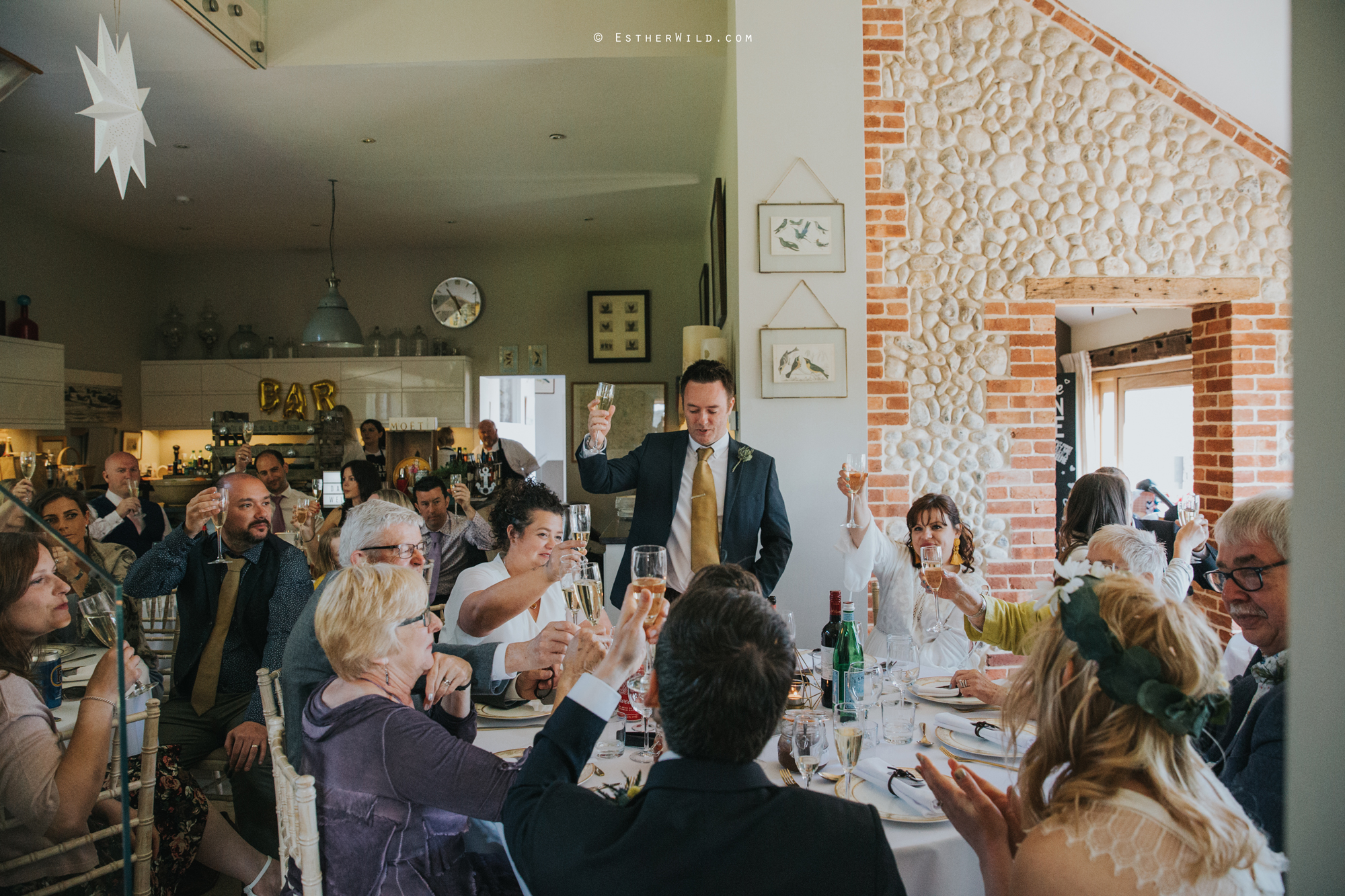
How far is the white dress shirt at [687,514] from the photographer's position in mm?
3338

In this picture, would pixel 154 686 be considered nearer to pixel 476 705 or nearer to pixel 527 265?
pixel 476 705

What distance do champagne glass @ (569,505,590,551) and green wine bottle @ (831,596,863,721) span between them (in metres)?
0.75

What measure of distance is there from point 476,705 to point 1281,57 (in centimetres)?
430

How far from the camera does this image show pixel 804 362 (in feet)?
12.2

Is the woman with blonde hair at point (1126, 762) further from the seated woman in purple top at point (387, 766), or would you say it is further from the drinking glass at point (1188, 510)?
the drinking glass at point (1188, 510)

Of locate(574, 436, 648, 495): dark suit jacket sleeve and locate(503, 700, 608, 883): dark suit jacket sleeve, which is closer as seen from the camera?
locate(503, 700, 608, 883): dark suit jacket sleeve

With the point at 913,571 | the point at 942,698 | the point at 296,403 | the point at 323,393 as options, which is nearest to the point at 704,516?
the point at 913,571

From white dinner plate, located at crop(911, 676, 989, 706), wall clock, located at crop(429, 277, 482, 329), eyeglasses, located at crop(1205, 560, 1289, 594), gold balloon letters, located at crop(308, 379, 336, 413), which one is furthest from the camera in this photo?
wall clock, located at crop(429, 277, 482, 329)

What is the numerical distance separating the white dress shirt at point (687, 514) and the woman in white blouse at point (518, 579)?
23.9 inches

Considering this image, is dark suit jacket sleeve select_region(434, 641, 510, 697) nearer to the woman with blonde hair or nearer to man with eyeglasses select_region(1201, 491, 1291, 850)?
the woman with blonde hair

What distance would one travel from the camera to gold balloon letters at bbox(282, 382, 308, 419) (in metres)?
7.69

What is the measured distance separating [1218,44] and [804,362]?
224cm

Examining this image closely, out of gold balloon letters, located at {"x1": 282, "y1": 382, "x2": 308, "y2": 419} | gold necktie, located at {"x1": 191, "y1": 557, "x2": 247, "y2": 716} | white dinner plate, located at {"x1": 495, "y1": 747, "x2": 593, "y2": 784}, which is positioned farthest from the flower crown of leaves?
gold balloon letters, located at {"x1": 282, "y1": 382, "x2": 308, "y2": 419}

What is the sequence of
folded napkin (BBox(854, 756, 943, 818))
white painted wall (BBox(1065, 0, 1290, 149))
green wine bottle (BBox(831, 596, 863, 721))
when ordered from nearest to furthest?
folded napkin (BBox(854, 756, 943, 818)) < green wine bottle (BBox(831, 596, 863, 721)) < white painted wall (BBox(1065, 0, 1290, 149))
